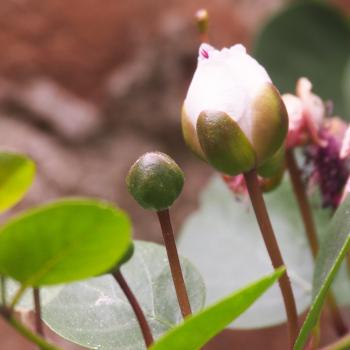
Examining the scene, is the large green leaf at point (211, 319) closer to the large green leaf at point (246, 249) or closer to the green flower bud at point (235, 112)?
the green flower bud at point (235, 112)

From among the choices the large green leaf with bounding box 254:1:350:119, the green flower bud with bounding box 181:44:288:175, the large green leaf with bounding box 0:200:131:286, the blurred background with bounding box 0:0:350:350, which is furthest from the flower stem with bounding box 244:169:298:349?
the blurred background with bounding box 0:0:350:350

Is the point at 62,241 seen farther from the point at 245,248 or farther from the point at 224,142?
the point at 245,248

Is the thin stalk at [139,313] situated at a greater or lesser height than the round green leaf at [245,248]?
greater

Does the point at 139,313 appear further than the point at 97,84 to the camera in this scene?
No

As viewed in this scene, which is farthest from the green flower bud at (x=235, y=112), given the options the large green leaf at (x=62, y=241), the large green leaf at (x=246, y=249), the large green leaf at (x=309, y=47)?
the large green leaf at (x=309, y=47)

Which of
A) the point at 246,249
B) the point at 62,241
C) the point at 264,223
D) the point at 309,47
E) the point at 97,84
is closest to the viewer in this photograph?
the point at 62,241

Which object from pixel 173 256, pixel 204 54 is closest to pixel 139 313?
pixel 173 256
